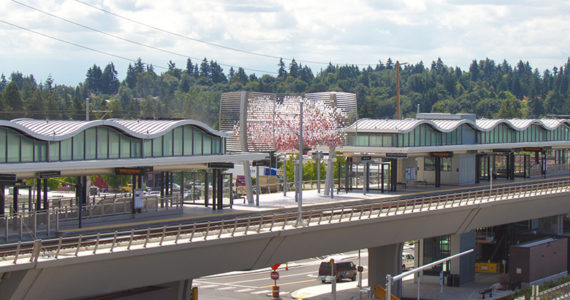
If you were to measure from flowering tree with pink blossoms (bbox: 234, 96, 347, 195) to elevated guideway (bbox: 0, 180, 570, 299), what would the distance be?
31.0ft

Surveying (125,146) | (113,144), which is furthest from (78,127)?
(125,146)

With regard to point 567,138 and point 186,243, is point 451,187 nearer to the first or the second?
point 567,138

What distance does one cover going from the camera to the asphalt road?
57.0 m

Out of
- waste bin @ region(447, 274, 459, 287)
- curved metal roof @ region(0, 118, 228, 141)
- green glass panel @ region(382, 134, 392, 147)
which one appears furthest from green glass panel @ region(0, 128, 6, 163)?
waste bin @ region(447, 274, 459, 287)

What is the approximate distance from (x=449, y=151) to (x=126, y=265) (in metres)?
39.5

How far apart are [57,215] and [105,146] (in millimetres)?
5230

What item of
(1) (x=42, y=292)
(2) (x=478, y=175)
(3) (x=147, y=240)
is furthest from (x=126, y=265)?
(2) (x=478, y=175)

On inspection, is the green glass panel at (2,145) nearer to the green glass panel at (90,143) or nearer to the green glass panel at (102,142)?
the green glass panel at (90,143)

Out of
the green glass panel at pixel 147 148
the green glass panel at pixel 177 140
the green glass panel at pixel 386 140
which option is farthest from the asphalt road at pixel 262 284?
the green glass panel at pixel 147 148

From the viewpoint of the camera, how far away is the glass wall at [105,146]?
116 ft

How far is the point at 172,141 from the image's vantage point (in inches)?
1730

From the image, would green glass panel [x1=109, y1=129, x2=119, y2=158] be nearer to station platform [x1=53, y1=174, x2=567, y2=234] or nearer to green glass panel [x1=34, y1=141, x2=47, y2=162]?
station platform [x1=53, y1=174, x2=567, y2=234]

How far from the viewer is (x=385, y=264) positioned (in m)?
51.3

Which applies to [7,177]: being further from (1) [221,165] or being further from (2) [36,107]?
(2) [36,107]
